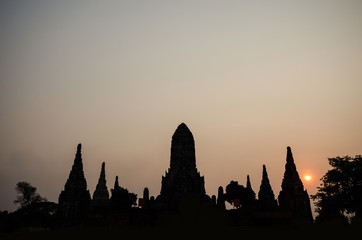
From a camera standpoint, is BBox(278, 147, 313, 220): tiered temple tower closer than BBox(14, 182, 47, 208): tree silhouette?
Yes

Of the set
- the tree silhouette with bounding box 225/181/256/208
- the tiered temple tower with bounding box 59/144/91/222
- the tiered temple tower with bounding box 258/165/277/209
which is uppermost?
the tree silhouette with bounding box 225/181/256/208

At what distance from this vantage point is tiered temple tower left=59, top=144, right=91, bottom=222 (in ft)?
86.6

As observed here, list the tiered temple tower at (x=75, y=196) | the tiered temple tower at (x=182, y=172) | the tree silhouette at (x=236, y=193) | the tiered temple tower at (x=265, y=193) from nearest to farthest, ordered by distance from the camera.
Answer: the tiered temple tower at (x=75, y=196), the tiered temple tower at (x=265, y=193), the tiered temple tower at (x=182, y=172), the tree silhouette at (x=236, y=193)

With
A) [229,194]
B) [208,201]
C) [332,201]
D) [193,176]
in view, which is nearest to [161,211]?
[332,201]

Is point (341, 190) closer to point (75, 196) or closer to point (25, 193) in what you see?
point (75, 196)

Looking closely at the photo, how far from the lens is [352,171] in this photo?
108 ft

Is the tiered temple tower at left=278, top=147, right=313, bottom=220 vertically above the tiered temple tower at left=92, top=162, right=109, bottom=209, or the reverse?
the tiered temple tower at left=92, top=162, right=109, bottom=209

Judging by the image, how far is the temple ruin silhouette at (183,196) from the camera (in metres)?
22.0

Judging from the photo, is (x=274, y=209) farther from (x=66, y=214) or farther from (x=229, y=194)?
(x=229, y=194)

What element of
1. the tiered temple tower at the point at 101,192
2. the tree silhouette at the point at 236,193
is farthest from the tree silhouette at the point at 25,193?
the tree silhouette at the point at 236,193

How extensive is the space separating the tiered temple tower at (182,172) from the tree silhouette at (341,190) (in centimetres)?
2036

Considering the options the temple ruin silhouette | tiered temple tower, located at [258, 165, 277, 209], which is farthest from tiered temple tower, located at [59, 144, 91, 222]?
tiered temple tower, located at [258, 165, 277, 209]

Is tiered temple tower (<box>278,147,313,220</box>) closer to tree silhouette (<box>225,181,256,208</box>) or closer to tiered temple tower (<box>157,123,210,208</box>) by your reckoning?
tiered temple tower (<box>157,123,210,208</box>)

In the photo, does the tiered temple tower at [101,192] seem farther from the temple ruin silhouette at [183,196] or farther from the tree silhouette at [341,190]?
the tree silhouette at [341,190]
